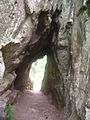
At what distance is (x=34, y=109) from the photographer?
11102 millimetres

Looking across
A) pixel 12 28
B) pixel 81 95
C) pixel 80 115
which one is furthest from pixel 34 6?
pixel 80 115

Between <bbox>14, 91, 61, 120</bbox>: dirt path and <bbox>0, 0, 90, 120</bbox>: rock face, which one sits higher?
<bbox>0, 0, 90, 120</bbox>: rock face

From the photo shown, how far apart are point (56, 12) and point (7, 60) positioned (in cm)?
436

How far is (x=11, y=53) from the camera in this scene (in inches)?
318

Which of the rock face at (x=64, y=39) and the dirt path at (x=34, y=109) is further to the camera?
the dirt path at (x=34, y=109)

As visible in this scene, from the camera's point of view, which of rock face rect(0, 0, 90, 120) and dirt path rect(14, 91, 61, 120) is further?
dirt path rect(14, 91, 61, 120)

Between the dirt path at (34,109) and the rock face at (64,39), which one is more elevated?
the rock face at (64,39)

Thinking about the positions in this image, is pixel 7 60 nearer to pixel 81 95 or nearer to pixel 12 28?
pixel 12 28

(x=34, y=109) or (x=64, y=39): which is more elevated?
(x=64, y=39)

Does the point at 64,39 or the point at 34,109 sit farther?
the point at 34,109

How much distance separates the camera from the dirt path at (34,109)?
9953 millimetres

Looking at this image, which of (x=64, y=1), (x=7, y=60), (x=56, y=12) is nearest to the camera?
(x=7, y=60)

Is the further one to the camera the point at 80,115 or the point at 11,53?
the point at 11,53

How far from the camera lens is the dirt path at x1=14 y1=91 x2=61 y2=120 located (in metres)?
9.95
